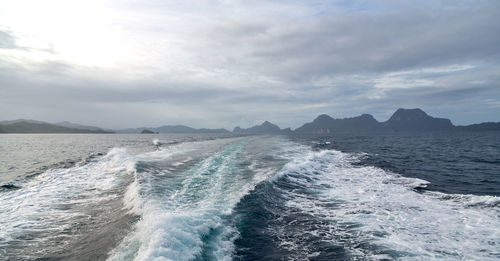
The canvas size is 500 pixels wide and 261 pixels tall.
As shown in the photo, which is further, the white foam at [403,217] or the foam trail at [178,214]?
the white foam at [403,217]

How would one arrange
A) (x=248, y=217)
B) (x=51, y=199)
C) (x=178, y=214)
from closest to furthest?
(x=178, y=214), (x=248, y=217), (x=51, y=199)

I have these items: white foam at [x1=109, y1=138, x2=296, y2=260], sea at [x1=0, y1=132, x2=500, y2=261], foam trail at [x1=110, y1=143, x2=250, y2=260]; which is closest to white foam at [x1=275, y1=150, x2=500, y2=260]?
sea at [x1=0, y1=132, x2=500, y2=261]

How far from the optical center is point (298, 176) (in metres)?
17.8

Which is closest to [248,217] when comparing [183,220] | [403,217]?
[183,220]

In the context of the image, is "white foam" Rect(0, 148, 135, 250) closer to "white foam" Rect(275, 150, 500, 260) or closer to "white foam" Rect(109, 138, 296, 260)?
"white foam" Rect(109, 138, 296, 260)

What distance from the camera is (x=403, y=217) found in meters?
10.0

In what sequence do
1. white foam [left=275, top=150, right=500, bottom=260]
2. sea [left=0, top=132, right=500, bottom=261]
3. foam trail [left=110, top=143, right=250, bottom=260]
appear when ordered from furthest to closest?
1. white foam [left=275, top=150, right=500, bottom=260]
2. sea [left=0, top=132, right=500, bottom=261]
3. foam trail [left=110, top=143, right=250, bottom=260]

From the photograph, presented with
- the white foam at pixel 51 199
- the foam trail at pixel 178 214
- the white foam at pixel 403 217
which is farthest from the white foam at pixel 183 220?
the white foam at pixel 51 199

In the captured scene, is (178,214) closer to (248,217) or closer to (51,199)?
(248,217)

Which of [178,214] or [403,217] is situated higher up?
[178,214]

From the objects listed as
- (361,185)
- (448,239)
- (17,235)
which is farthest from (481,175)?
(17,235)

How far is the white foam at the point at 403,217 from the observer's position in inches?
297

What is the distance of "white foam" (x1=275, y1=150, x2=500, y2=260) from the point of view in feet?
24.7

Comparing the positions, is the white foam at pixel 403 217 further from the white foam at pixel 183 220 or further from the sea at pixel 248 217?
the white foam at pixel 183 220
